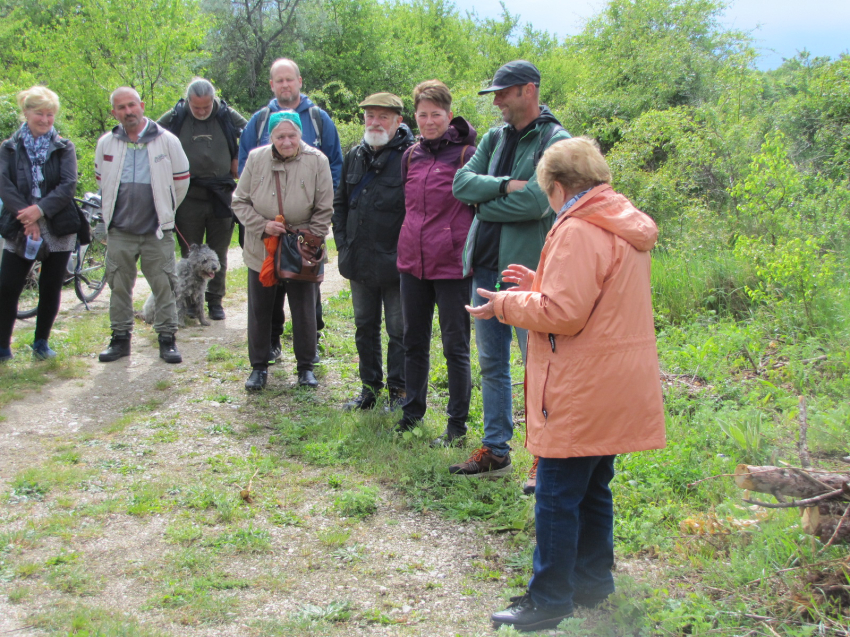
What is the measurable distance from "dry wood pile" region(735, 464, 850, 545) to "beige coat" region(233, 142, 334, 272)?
3757mm

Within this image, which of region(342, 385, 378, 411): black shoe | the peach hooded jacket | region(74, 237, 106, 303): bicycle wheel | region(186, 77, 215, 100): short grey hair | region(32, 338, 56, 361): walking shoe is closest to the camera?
the peach hooded jacket

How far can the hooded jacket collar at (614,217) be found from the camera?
259 centimetres

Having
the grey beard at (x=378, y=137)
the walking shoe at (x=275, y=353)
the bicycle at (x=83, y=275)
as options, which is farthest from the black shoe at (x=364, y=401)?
the bicycle at (x=83, y=275)

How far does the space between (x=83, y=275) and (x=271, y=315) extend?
13.4 ft

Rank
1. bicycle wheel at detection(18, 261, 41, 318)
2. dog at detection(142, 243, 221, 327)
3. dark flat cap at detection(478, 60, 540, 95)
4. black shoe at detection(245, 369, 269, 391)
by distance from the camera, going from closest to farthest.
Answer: dark flat cap at detection(478, 60, 540, 95), black shoe at detection(245, 369, 269, 391), dog at detection(142, 243, 221, 327), bicycle wheel at detection(18, 261, 41, 318)

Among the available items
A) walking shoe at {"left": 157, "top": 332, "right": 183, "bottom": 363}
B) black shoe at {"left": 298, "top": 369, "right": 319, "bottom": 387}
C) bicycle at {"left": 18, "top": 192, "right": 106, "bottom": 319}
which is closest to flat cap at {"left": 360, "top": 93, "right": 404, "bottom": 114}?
black shoe at {"left": 298, "top": 369, "right": 319, "bottom": 387}

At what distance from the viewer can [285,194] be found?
5590mm

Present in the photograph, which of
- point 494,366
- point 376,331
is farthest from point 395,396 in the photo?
point 494,366

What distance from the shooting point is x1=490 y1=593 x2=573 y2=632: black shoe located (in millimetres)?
2832

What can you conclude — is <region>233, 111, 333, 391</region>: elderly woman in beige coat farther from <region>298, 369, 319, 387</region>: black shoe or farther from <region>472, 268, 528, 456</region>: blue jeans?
<region>472, 268, 528, 456</region>: blue jeans

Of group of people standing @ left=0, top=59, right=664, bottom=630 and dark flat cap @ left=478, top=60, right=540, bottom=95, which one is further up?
dark flat cap @ left=478, top=60, right=540, bottom=95

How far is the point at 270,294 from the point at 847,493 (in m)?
4.28

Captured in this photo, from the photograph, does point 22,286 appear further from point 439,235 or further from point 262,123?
point 439,235

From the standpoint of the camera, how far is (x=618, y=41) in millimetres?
21031
